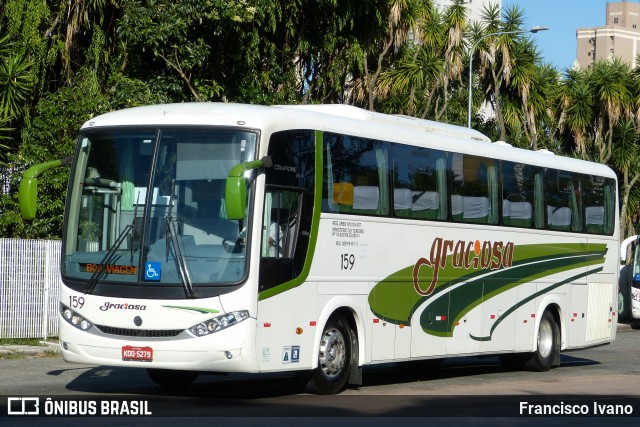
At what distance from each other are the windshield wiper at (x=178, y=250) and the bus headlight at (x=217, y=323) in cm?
31

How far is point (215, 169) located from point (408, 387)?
446 centimetres

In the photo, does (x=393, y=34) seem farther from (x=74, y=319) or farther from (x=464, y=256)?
(x=74, y=319)

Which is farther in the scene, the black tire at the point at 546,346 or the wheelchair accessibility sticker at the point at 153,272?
the black tire at the point at 546,346

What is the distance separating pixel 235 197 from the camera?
11.7 m

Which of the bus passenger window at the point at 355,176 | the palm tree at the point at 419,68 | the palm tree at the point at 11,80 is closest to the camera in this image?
the bus passenger window at the point at 355,176

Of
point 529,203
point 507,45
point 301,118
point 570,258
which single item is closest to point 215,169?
point 301,118

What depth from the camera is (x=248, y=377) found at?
16453mm

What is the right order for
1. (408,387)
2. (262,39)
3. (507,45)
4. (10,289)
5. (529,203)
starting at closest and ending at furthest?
(408,387) < (529,203) < (10,289) < (262,39) < (507,45)

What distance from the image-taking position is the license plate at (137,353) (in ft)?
40.4

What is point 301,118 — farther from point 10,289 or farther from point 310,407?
point 10,289

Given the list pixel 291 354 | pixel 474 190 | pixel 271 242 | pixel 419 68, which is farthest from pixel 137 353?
pixel 419 68

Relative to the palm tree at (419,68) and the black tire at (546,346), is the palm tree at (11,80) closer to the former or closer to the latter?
the black tire at (546,346)

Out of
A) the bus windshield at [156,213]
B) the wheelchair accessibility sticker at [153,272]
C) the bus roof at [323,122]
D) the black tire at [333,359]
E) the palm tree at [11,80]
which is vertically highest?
the palm tree at [11,80]

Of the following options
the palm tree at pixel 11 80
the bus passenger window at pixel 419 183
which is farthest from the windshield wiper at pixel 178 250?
the palm tree at pixel 11 80
